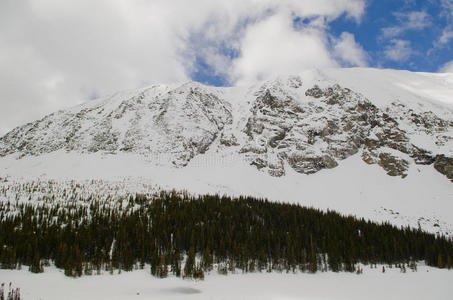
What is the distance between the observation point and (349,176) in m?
42.5

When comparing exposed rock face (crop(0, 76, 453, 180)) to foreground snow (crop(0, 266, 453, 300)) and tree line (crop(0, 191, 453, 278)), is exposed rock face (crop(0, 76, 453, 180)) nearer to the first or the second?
tree line (crop(0, 191, 453, 278))

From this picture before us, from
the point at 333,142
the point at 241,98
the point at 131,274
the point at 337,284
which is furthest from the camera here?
the point at 241,98

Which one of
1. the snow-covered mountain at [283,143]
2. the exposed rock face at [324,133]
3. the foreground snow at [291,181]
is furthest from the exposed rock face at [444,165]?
the exposed rock face at [324,133]

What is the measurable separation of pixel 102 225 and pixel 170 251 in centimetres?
439

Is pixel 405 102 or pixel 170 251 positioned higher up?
pixel 405 102

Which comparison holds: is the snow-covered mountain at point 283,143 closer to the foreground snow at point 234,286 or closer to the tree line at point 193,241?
the tree line at point 193,241

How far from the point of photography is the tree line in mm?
10062

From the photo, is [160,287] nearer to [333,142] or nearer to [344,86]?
[333,142]

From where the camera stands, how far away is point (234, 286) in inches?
364

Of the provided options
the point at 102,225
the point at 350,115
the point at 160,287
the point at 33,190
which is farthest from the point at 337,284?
the point at 350,115

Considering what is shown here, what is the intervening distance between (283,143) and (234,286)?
142 feet

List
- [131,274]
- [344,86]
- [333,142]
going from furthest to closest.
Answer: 1. [344,86]
2. [333,142]
3. [131,274]

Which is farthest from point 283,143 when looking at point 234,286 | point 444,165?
point 234,286

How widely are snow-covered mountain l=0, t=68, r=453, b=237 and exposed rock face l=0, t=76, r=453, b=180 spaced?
8.7 inches
